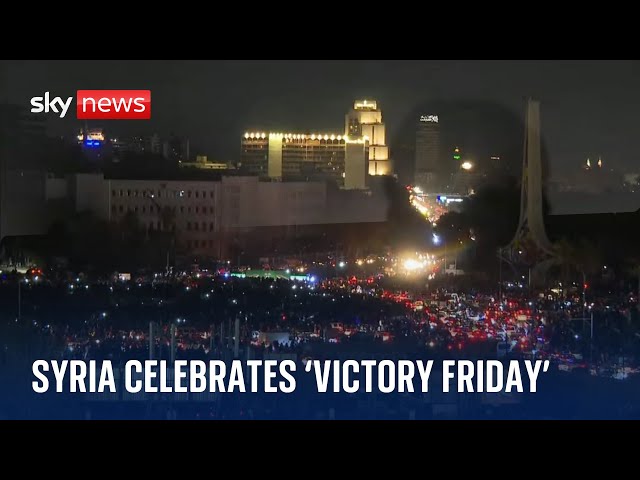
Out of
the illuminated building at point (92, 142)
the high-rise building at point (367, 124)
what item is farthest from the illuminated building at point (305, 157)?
the illuminated building at point (92, 142)

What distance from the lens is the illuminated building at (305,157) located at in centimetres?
654

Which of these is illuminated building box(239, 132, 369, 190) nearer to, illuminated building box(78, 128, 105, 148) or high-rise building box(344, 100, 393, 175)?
high-rise building box(344, 100, 393, 175)

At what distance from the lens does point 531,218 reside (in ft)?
26.7

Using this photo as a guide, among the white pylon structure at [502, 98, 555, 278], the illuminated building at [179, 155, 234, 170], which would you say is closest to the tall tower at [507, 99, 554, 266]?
the white pylon structure at [502, 98, 555, 278]

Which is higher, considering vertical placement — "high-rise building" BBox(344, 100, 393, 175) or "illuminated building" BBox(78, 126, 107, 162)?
"high-rise building" BBox(344, 100, 393, 175)

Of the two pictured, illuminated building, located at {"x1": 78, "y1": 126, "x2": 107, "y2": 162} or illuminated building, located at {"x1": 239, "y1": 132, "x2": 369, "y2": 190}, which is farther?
illuminated building, located at {"x1": 239, "y1": 132, "x2": 369, "y2": 190}

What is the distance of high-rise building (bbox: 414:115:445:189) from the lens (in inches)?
300

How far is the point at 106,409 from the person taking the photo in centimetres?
436

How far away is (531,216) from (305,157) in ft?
7.02

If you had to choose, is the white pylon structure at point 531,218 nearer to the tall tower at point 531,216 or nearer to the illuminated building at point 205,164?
the tall tower at point 531,216

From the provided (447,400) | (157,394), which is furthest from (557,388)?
(157,394)

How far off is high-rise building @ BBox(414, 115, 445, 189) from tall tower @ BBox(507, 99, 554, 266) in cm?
60

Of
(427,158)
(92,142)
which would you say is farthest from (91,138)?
(427,158)

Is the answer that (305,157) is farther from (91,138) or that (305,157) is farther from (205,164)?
(91,138)
